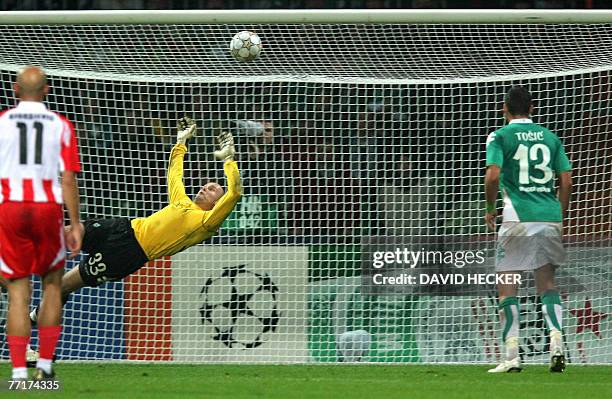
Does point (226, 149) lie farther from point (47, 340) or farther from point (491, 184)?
point (47, 340)

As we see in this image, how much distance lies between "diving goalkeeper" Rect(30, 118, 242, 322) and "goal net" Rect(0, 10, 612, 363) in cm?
82

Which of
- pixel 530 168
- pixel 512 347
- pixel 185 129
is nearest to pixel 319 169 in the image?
pixel 185 129

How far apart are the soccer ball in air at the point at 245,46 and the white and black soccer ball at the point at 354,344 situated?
7.92ft


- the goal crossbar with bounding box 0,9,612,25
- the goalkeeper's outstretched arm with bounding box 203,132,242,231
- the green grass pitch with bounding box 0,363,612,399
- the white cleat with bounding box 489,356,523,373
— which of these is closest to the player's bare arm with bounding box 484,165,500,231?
the white cleat with bounding box 489,356,523,373

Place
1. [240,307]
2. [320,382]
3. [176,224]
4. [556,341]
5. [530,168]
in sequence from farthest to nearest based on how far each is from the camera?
[240,307] < [176,224] < [530,168] < [556,341] < [320,382]

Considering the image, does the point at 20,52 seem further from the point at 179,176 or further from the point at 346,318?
the point at 346,318

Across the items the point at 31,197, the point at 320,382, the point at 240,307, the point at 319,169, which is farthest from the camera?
the point at 319,169

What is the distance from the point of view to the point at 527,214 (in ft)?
25.4

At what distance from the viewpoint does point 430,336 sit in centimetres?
948

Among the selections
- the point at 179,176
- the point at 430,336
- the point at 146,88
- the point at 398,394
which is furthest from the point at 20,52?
the point at 398,394

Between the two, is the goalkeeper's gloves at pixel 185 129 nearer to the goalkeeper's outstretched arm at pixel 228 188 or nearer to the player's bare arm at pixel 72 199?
the goalkeeper's outstretched arm at pixel 228 188

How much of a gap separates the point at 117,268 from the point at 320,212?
1.98 meters

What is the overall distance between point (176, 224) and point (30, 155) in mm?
2918

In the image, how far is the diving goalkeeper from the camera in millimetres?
8555
